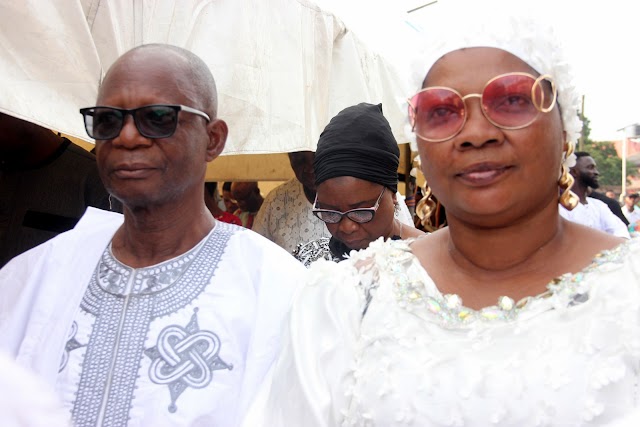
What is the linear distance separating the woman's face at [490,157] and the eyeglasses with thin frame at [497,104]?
14 millimetres

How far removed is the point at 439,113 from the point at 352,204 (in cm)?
137

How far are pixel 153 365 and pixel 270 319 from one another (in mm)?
364

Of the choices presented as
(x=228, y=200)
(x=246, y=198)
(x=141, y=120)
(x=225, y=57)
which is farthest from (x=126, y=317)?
(x=228, y=200)

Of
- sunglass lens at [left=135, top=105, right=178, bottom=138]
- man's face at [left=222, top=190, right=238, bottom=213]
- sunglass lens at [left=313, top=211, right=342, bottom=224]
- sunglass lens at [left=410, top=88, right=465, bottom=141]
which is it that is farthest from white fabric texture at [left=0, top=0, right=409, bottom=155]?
man's face at [left=222, top=190, right=238, bottom=213]

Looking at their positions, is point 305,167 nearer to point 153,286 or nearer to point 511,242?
point 153,286

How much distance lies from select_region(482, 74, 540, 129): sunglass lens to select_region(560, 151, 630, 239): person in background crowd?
477 cm

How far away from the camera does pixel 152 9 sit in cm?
284

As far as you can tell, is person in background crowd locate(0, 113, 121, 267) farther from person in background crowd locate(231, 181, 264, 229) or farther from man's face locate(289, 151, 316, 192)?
person in background crowd locate(231, 181, 264, 229)

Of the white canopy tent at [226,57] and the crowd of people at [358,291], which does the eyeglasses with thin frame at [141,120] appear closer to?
the crowd of people at [358,291]

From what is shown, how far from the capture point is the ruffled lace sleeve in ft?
5.08

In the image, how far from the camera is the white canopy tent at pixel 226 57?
2.26 m

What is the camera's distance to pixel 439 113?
5.21 ft

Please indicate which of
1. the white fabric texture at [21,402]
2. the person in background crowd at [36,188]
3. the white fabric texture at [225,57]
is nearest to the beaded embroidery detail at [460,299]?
the white fabric texture at [225,57]

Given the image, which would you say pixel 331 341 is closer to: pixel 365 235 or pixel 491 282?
pixel 491 282
